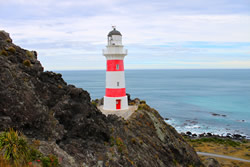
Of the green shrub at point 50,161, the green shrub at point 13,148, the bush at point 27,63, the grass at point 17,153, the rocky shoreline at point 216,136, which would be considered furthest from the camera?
the rocky shoreline at point 216,136

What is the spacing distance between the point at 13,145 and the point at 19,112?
91.7 inches

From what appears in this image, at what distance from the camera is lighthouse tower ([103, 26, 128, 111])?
26.8 m

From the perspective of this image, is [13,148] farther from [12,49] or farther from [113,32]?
[113,32]

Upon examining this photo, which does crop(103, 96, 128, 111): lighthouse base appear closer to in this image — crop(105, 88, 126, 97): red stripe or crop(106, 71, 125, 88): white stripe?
crop(105, 88, 126, 97): red stripe

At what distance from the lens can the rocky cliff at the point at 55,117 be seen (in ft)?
32.9

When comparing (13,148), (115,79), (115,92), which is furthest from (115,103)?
(13,148)

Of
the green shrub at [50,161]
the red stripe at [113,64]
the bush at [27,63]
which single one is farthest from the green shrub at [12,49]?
the red stripe at [113,64]

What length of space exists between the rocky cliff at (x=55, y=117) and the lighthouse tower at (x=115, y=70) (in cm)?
1017

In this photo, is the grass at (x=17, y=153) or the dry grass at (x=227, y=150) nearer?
the grass at (x=17, y=153)

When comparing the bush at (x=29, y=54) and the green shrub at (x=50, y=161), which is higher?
the bush at (x=29, y=54)

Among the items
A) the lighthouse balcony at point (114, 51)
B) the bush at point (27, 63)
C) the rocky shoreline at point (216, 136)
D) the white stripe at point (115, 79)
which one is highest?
the lighthouse balcony at point (114, 51)

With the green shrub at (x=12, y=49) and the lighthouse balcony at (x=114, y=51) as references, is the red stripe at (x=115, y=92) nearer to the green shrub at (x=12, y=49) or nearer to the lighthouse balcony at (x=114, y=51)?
the lighthouse balcony at (x=114, y=51)

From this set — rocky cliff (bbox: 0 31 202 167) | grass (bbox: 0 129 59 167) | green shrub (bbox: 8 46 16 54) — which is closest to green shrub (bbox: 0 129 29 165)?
grass (bbox: 0 129 59 167)

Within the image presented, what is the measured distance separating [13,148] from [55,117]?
4.06 metres
